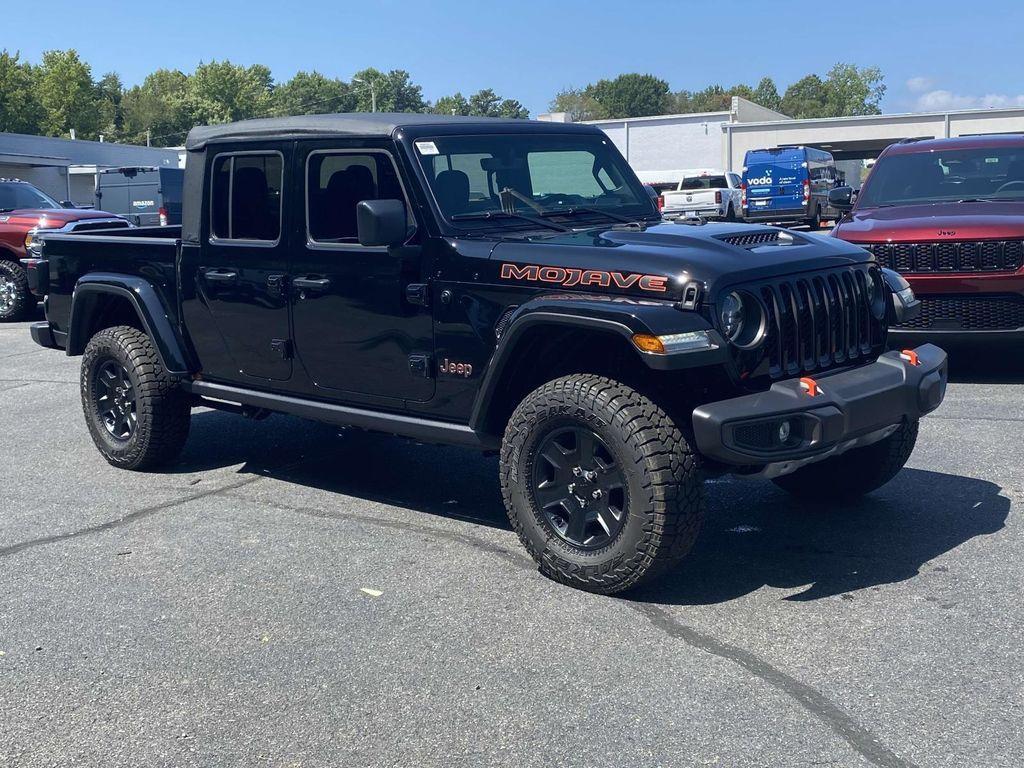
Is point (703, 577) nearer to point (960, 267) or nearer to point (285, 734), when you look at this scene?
point (285, 734)

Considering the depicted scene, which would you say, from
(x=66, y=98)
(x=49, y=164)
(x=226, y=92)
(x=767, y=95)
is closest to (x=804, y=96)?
(x=767, y=95)

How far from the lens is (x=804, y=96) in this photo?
165500mm

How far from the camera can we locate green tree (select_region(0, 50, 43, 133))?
93500 millimetres

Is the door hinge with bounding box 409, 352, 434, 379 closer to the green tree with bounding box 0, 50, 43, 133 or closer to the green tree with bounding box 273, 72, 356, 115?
the green tree with bounding box 0, 50, 43, 133

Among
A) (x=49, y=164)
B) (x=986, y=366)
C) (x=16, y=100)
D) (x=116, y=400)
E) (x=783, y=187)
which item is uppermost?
(x=16, y=100)

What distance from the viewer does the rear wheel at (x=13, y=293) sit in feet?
49.0

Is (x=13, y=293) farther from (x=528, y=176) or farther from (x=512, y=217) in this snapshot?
(x=512, y=217)

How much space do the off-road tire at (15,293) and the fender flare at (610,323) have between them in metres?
11.9

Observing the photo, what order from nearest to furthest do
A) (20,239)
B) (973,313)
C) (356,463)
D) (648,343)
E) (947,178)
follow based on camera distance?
(648,343)
(356,463)
(973,313)
(947,178)
(20,239)

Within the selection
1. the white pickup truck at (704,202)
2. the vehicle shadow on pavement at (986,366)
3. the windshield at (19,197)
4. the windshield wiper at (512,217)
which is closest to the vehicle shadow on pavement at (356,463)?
the windshield wiper at (512,217)

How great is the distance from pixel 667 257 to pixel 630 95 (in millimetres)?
149827

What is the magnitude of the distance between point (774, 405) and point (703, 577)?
2.95 feet

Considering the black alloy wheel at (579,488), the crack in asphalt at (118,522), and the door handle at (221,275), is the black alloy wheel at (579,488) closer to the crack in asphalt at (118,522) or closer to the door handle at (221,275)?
the door handle at (221,275)

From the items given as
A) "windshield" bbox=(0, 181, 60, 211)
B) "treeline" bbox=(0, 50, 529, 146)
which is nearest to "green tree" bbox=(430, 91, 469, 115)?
"treeline" bbox=(0, 50, 529, 146)
